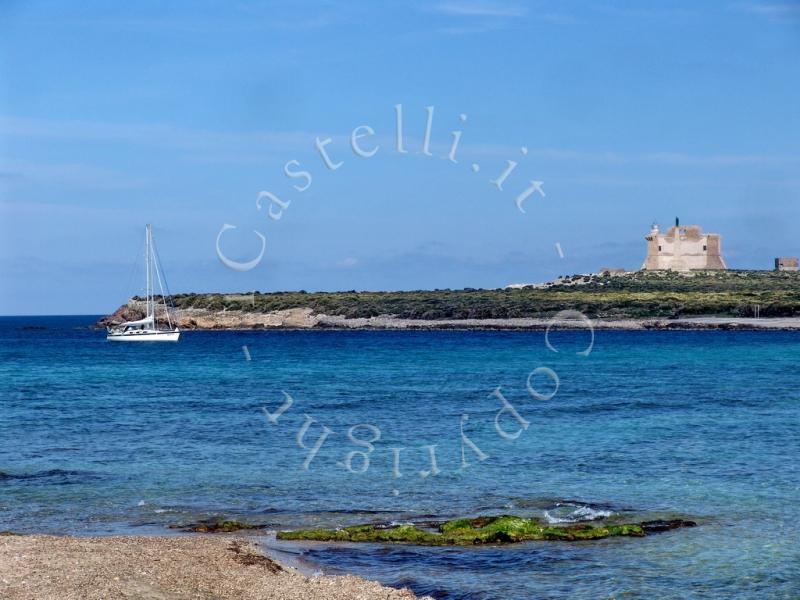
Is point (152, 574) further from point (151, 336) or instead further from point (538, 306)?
point (538, 306)

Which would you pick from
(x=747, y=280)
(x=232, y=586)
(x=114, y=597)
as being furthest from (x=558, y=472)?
(x=747, y=280)

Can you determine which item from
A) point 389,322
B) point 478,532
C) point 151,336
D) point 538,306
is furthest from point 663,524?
point 389,322

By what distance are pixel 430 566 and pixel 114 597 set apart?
4.59m

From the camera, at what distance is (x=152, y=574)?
13.2m

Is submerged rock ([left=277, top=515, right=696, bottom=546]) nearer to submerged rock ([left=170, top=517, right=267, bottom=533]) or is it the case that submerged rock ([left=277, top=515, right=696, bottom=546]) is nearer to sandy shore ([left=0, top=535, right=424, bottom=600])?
submerged rock ([left=170, top=517, right=267, bottom=533])

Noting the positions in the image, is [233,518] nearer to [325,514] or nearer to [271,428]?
[325,514]

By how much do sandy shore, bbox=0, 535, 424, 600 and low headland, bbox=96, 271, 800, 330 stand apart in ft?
302

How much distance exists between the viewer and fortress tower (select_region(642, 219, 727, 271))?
487ft

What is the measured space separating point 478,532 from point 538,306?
9758 centimetres

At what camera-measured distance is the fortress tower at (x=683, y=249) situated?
5842 inches

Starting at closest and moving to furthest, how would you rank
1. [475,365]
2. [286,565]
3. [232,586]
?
1. [232,586]
2. [286,565]
3. [475,365]

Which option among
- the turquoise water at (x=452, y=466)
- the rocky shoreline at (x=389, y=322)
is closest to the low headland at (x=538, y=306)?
the rocky shoreline at (x=389, y=322)

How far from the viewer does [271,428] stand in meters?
30.8

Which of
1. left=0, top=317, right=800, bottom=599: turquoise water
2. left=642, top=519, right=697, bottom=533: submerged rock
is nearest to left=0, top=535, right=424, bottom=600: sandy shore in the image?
left=0, top=317, right=800, bottom=599: turquoise water
